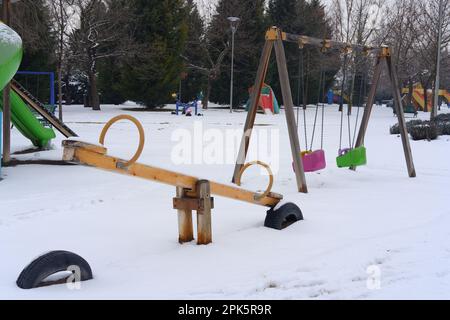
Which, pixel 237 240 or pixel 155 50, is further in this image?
pixel 155 50

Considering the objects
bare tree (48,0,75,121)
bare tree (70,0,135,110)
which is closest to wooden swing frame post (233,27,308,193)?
bare tree (48,0,75,121)

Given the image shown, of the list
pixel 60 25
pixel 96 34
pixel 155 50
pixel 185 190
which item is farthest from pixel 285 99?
pixel 96 34

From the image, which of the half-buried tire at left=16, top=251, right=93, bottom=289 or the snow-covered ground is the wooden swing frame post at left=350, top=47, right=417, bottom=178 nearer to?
the snow-covered ground

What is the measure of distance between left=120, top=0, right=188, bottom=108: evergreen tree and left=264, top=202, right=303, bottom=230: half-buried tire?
23.8 meters

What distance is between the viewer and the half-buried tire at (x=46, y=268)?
3.20 meters

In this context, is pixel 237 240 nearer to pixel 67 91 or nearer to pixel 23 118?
pixel 23 118

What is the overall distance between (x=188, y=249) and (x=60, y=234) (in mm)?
Result: 1349

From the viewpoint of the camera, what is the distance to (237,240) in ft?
14.7

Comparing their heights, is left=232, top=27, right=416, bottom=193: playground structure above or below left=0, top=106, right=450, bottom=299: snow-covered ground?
above

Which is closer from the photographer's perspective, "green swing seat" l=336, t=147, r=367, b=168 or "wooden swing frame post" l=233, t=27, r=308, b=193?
"wooden swing frame post" l=233, t=27, r=308, b=193

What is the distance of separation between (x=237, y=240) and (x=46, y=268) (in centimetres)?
179

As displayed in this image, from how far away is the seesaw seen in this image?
344 cm
